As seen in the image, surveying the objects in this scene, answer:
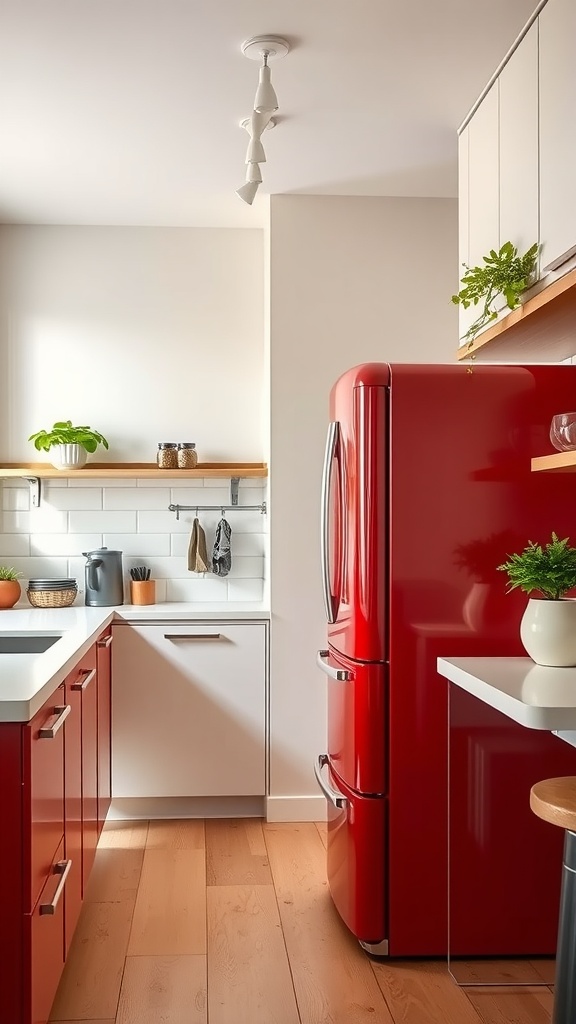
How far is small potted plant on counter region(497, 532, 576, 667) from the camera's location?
2291 mm

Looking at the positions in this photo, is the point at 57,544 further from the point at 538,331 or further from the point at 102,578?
the point at 538,331

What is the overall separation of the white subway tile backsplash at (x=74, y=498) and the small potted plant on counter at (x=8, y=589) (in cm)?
40

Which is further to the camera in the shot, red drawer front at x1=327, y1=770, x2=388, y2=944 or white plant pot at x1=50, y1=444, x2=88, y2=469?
white plant pot at x1=50, y1=444, x2=88, y2=469

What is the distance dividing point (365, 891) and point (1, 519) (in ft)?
8.03

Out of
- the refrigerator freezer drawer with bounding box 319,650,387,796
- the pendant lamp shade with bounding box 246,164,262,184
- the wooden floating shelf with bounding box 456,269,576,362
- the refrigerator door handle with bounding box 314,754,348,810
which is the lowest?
the refrigerator door handle with bounding box 314,754,348,810

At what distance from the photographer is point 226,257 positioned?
174 inches

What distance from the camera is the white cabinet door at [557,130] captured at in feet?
6.59

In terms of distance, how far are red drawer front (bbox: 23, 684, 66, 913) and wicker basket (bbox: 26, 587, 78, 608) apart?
172 centimetres

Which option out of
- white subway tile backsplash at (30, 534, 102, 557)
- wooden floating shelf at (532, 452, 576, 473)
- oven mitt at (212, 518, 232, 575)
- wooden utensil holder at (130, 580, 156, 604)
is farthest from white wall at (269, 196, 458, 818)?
wooden floating shelf at (532, 452, 576, 473)

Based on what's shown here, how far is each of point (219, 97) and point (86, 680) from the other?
1.86 m

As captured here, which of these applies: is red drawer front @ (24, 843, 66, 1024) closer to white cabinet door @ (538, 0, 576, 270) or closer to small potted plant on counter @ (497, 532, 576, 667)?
small potted plant on counter @ (497, 532, 576, 667)

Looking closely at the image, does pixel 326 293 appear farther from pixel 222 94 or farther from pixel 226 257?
pixel 222 94

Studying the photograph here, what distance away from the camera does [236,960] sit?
2758 millimetres

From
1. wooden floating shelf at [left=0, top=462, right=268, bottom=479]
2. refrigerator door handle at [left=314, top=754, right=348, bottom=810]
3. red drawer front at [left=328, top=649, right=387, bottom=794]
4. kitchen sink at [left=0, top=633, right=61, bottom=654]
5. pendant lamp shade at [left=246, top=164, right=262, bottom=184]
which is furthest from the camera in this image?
wooden floating shelf at [left=0, top=462, right=268, bottom=479]
